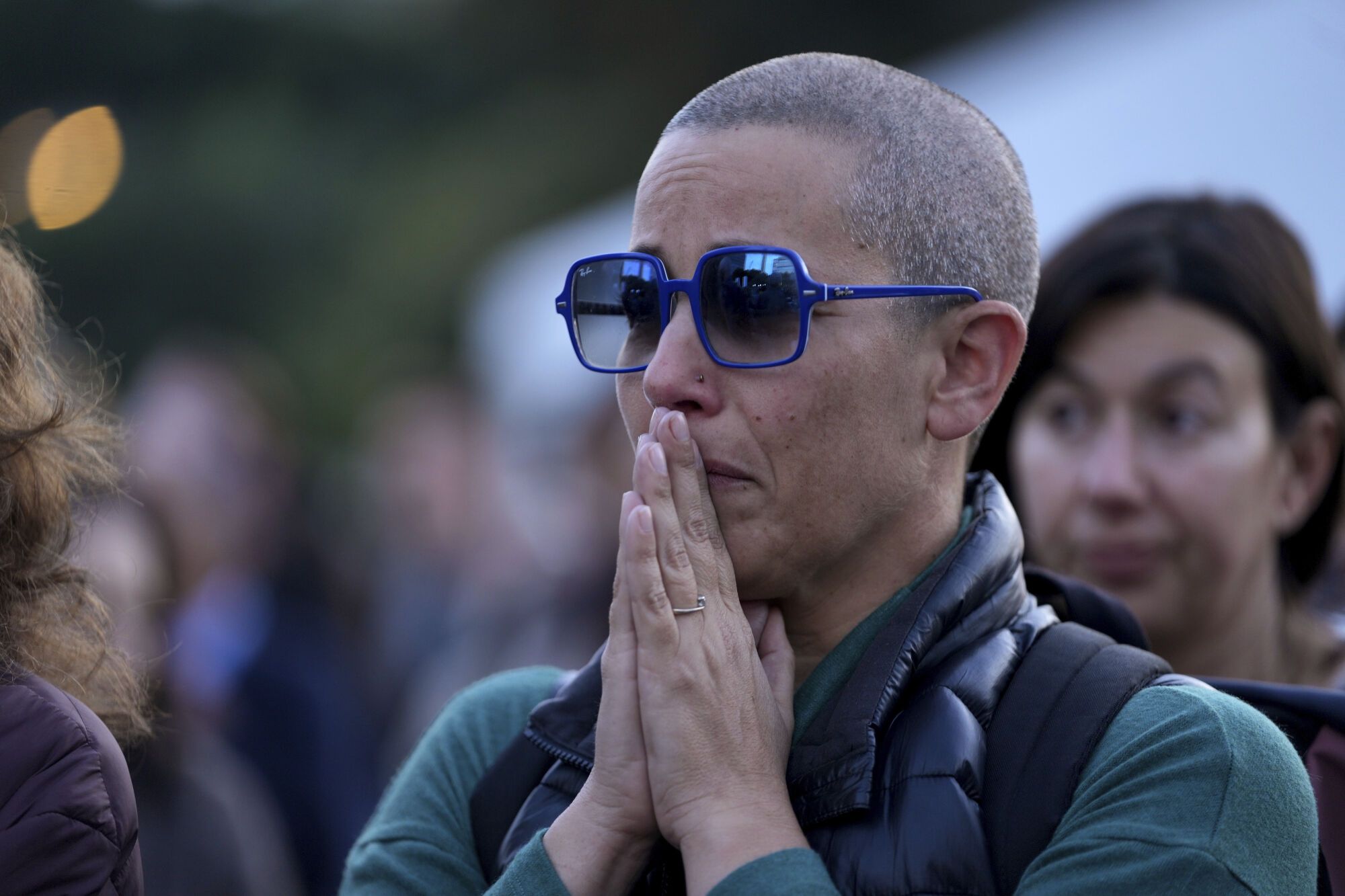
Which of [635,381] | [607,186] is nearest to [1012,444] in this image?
[635,381]

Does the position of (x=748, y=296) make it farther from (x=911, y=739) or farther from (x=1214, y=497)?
(x=1214, y=497)

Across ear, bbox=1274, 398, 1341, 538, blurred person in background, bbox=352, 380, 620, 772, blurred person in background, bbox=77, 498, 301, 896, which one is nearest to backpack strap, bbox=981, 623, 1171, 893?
ear, bbox=1274, 398, 1341, 538

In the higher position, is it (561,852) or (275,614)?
(561,852)

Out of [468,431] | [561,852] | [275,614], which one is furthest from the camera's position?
[468,431]

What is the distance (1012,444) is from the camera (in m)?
3.70

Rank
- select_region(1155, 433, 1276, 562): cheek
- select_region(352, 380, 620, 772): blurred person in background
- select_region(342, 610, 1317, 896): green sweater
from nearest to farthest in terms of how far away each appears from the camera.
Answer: select_region(342, 610, 1317, 896): green sweater → select_region(1155, 433, 1276, 562): cheek → select_region(352, 380, 620, 772): blurred person in background

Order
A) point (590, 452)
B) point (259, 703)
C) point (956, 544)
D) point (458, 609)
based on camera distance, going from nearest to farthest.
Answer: point (956, 544) < point (259, 703) < point (590, 452) < point (458, 609)

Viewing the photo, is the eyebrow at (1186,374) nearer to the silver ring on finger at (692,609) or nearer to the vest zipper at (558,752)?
the silver ring on finger at (692,609)

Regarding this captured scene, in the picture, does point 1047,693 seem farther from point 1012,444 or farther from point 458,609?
point 458,609

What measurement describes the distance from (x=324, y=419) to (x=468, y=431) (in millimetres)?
12908

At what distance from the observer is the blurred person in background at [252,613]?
19.3 ft

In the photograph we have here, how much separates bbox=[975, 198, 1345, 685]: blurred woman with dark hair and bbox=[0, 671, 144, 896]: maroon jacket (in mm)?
2253

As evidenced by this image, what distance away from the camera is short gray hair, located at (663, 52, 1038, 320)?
7.69ft

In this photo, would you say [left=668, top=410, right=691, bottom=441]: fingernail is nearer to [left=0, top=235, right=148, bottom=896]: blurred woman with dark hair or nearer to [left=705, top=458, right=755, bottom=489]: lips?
[left=705, top=458, right=755, bottom=489]: lips
